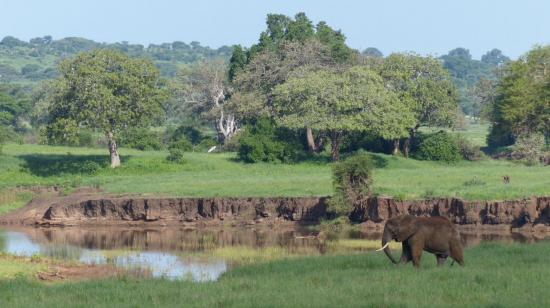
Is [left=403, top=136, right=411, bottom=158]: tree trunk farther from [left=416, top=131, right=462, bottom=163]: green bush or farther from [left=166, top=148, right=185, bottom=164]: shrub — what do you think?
[left=166, top=148, right=185, bottom=164]: shrub

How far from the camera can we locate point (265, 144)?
73.6m

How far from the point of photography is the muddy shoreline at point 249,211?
2012 inches

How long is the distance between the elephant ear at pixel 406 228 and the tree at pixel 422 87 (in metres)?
51.0

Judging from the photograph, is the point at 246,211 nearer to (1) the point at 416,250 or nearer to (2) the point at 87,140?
(1) the point at 416,250

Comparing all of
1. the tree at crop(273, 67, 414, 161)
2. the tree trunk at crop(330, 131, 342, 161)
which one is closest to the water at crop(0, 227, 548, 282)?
the tree at crop(273, 67, 414, 161)

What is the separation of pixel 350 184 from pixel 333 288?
2826 centimetres

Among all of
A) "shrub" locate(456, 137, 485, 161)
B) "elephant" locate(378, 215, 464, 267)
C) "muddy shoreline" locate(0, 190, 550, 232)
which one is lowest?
"muddy shoreline" locate(0, 190, 550, 232)

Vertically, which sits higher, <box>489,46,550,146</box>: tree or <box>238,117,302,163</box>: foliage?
<box>489,46,550,146</box>: tree

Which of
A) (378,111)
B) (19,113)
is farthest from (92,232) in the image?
(19,113)

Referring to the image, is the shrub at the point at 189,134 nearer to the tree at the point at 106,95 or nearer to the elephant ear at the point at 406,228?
the tree at the point at 106,95

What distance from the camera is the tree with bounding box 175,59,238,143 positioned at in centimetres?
9819

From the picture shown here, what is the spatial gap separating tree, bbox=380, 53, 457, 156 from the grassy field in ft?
16.6

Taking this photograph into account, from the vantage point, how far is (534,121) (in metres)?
76.5

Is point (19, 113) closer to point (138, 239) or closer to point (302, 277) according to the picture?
point (138, 239)
